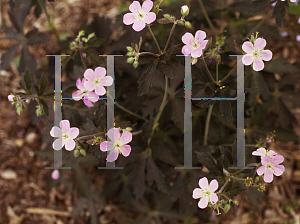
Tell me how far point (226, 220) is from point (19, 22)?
273cm

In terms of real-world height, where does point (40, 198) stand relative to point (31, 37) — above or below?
below

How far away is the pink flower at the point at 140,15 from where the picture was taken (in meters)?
1.17

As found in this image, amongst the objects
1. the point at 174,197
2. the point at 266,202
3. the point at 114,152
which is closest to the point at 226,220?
the point at 266,202

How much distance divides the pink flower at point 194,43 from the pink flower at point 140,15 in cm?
18

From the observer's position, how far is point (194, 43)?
1.21 metres

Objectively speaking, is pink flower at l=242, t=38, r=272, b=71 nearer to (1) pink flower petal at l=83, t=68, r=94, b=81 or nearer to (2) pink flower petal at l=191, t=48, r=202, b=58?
(2) pink flower petal at l=191, t=48, r=202, b=58

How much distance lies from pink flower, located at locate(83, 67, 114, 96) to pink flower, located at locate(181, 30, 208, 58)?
0.42 meters

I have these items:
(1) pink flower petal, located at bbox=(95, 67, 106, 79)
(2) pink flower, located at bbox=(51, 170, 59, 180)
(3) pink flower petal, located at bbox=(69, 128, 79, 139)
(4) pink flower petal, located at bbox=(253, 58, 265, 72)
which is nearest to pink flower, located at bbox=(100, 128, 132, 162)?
(3) pink flower petal, located at bbox=(69, 128, 79, 139)

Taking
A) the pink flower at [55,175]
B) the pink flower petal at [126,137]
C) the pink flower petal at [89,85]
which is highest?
the pink flower petal at [89,85]

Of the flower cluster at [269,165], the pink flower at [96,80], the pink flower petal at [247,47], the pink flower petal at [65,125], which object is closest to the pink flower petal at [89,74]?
the pink flower at [96,80]

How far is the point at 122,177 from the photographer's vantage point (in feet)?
7.89

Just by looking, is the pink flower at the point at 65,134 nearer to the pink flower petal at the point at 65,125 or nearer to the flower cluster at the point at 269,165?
the pink flower petal at the point at 65,125

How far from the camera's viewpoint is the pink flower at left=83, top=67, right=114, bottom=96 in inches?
49.7

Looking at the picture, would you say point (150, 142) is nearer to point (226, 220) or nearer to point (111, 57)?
point (111, 57)
